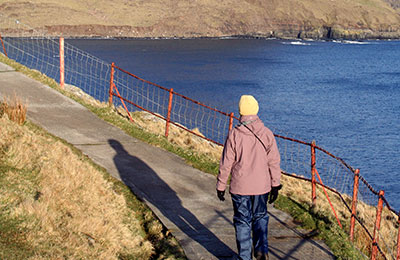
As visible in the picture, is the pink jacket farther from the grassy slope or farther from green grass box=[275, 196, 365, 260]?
green grass box=[275, 196, 365, 260]

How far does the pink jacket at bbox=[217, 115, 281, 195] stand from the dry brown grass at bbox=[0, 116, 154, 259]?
1.60 m

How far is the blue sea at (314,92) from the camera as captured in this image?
3186cm

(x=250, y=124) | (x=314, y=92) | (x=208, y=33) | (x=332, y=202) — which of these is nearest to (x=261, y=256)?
(x=250, y=124)

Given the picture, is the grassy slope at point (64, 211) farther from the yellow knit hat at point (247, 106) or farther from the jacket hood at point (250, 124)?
the yellow knit hat at point (247, 106)

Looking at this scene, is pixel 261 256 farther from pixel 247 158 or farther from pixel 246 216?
pixel 247 158

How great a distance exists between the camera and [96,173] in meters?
8.83

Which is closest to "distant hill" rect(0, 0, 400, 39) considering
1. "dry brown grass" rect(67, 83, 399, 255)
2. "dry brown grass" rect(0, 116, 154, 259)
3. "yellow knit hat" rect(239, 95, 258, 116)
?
"dry brown grass" rect(67, 83, 399, 255)

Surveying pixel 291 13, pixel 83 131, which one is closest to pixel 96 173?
pixel 83 131

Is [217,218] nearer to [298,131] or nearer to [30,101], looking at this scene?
[30,101]

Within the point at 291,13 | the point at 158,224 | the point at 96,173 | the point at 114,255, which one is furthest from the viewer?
the point at 291,13

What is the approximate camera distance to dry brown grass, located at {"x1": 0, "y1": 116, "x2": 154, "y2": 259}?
20.8ft

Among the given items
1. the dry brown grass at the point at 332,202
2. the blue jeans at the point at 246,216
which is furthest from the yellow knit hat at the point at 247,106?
the dry brown grass at the point at 332,202

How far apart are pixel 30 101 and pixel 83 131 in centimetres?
237

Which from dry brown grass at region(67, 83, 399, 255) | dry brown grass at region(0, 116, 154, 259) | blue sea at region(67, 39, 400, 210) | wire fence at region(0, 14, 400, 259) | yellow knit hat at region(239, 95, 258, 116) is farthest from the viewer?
blue sea at region(67, 39, 400, 210)
